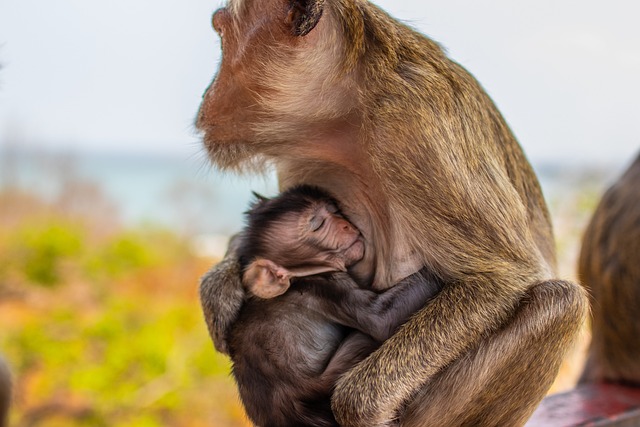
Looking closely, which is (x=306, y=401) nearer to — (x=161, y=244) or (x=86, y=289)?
(x=86, y=289)

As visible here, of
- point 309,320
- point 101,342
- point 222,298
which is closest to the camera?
point 309,320

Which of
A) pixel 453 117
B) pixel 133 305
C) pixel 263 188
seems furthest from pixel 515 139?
pixel 133 305

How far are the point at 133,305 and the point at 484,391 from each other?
7155 millimetres

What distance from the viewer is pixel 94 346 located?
7.45 metres

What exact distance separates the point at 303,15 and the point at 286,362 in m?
0.77

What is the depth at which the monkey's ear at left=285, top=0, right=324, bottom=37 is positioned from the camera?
5.28 feet

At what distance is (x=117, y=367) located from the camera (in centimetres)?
679

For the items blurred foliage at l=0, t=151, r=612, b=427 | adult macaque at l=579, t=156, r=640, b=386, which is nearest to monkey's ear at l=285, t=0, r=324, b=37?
adult macaque at l=579, t=156, r=640, b=386

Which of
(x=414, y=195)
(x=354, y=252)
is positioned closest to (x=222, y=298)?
(x=354, y=252)

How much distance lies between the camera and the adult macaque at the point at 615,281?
3066 mm

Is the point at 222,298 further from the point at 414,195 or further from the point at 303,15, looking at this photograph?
the point at 303,15

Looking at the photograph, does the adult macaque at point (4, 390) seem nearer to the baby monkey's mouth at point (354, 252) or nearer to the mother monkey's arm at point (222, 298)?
the mother monkey's arm at point (222, 298)

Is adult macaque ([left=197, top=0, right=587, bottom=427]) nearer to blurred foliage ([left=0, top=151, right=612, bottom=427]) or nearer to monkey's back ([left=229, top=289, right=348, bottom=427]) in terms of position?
monkey's back ([left=229, top=289, right=348, bottom=427])

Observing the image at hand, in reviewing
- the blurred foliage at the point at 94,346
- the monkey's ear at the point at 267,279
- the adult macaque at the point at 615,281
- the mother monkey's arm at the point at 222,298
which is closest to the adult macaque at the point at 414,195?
the monkey's ear at the point at 267,279
